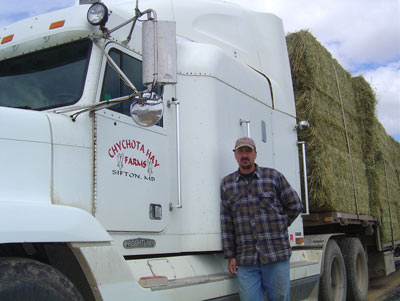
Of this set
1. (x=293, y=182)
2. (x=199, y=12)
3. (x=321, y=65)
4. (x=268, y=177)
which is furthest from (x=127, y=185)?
(x=321, y=65)

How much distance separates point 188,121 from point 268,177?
90 centimetres

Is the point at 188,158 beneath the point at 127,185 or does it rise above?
above

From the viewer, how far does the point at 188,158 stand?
4.43m

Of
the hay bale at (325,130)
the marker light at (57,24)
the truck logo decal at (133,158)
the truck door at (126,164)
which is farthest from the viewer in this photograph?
the hay bale at (325,130)

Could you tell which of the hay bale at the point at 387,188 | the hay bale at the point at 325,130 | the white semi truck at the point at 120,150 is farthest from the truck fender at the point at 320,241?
the hay bale at the point at 387,188

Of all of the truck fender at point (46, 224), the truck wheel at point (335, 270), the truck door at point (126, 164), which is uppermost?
the truck door at point (126, 164)

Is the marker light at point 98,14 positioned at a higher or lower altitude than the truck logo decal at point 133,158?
higher

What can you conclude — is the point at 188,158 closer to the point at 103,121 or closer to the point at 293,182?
the point at 103,121

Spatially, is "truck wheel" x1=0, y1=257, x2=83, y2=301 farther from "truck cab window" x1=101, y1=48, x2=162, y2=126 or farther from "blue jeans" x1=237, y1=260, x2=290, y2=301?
"blue jeans" x1=237, y1=260, x2=290, y2=301

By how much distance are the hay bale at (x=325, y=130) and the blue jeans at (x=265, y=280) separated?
108 inches

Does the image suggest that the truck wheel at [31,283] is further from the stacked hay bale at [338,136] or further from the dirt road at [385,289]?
the dirt road at [385,289]

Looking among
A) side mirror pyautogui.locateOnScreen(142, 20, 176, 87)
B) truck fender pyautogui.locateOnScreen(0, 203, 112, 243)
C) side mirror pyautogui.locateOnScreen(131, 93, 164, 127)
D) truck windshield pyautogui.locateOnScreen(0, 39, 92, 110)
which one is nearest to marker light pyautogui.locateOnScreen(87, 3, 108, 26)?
truck windshield pyautogui.locateOnScreen(0, 39, 92, 110)

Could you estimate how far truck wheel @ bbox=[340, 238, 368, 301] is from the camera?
7.21 meters

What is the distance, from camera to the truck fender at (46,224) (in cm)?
251
